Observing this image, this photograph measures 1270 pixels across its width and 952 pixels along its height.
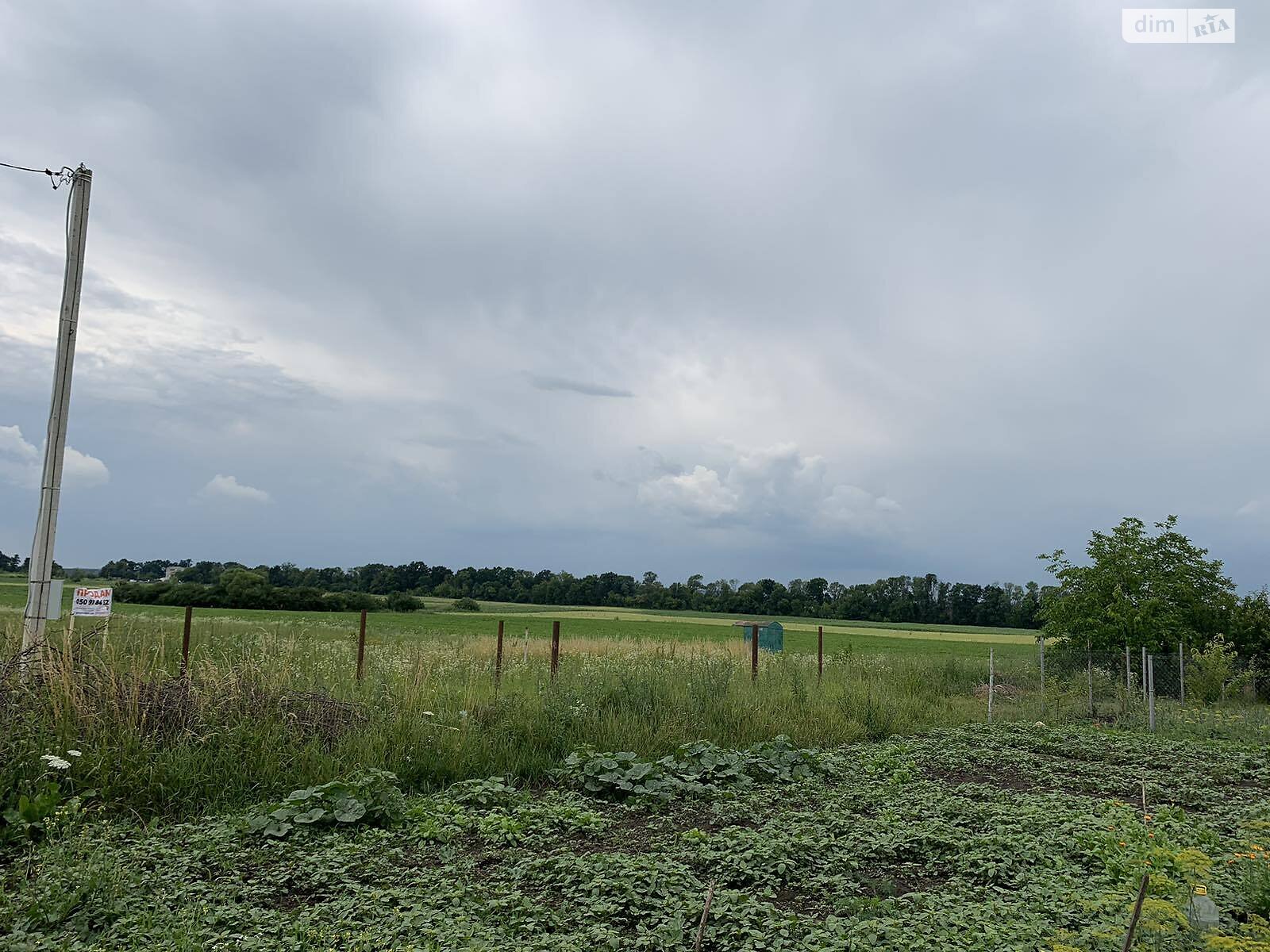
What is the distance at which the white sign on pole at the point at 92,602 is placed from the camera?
8.28 meters

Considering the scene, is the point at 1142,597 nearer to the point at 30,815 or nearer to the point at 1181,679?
the point at 1181,679

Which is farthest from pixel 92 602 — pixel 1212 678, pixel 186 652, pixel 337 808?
pixel 1212 678

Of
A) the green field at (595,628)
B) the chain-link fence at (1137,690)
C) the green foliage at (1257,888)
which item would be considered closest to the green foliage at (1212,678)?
the chain-link fence at (1137,690)

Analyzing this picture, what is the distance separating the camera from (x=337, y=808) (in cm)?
634

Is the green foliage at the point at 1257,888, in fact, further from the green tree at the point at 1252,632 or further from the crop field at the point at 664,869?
the green tree at the point at 1252,632

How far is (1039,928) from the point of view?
4305 mm

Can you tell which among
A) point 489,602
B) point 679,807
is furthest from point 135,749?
point 489,602

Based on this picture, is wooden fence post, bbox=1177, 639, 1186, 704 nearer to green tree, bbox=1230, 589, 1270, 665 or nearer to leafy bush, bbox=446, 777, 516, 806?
green tree, bbox=1230, 589, 1270, 665

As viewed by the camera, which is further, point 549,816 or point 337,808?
point 549,816

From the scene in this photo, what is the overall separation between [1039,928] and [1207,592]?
21110mm

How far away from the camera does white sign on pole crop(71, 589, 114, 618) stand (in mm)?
8284

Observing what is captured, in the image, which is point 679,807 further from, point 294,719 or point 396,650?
point 396,650

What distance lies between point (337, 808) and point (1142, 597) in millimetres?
20891

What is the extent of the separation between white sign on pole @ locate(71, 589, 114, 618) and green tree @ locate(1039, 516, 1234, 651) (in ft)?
68.0
